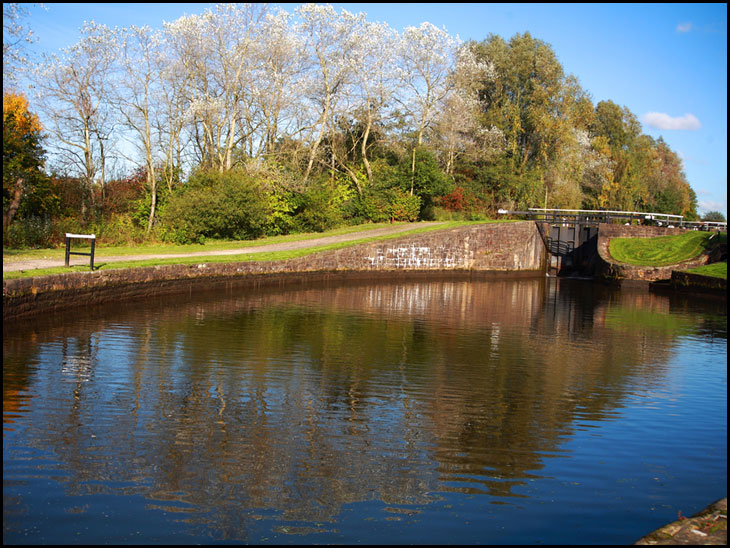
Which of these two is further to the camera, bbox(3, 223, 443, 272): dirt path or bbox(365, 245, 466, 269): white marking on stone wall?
bbox(365, 245, 466, 269): white marking on stone wall

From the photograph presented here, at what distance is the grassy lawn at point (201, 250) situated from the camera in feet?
50.4

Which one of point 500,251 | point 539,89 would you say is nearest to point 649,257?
point 500,251

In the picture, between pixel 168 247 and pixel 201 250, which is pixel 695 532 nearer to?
pixel 201 250

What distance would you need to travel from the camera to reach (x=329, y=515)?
16.6ft

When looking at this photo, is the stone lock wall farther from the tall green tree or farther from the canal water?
the tall green tree

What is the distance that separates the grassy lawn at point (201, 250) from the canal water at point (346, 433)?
196 centimetres

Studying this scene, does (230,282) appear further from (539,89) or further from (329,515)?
(539,89)

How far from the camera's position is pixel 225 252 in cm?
2208

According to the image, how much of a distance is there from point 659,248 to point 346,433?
2642cm

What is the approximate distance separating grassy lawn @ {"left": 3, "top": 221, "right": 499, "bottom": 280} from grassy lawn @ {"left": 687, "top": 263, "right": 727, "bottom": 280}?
378 inches

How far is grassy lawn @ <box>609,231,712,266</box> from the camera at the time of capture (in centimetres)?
2778

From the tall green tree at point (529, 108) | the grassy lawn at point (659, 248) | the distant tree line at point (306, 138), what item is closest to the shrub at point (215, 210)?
the distant tree line at point (306, 138)

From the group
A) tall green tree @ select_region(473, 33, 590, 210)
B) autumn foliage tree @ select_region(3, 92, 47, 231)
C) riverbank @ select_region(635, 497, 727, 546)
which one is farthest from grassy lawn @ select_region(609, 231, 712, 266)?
riverbank @ select_region(635, 497, 727, 546)

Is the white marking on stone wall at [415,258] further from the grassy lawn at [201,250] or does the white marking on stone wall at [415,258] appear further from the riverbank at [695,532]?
the riverbank at [695,532]
